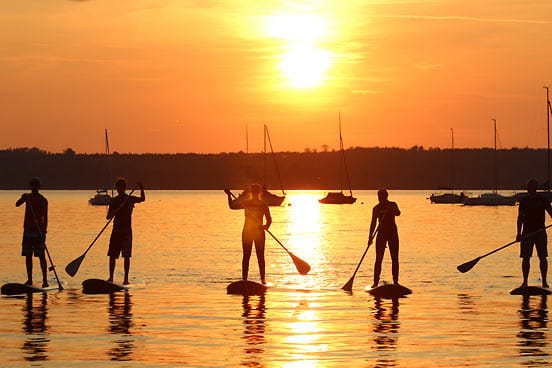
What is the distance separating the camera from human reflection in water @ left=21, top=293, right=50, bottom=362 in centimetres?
1520

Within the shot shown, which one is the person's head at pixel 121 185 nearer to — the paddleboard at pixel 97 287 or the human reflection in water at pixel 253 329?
the paddleboard at pixel 97 287

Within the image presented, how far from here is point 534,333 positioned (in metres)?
17.3

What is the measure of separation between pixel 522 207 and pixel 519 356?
8.00 metres

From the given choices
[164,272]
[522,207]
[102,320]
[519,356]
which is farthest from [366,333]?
[164,272]

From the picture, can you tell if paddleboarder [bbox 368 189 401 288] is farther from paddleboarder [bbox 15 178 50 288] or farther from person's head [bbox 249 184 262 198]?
paddleboarder [bbox 15 178 50 288]

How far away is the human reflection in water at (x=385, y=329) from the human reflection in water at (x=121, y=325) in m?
3.15

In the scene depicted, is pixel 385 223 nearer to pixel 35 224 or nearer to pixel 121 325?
pixel 121 325

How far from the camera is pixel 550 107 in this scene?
96562mm

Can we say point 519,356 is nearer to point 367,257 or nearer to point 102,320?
point 102,320

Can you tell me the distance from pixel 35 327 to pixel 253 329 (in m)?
3.19

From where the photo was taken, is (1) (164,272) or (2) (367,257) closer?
(1) (164,272)

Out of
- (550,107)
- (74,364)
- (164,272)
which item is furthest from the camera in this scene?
(550,107)

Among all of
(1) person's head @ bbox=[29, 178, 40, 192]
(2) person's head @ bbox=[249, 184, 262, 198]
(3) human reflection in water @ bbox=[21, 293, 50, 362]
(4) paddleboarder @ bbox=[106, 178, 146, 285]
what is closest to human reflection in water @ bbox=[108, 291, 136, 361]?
(4) paddleboarder @ bbox=[106, 178, 146, 285]

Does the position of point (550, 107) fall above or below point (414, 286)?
above
